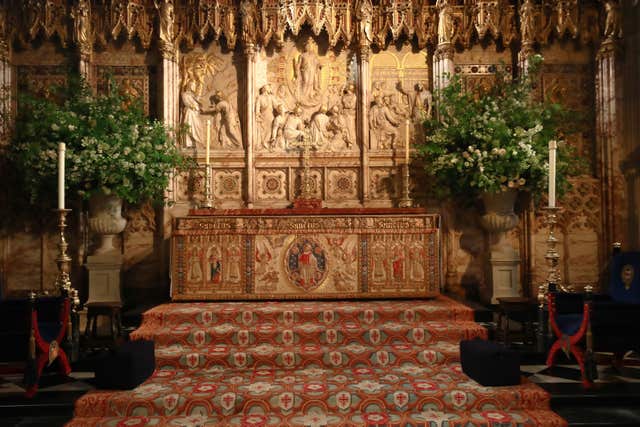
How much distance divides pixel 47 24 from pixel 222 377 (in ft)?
19.8

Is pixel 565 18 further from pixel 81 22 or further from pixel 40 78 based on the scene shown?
pixel 40 78

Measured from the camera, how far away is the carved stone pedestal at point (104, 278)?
7.17m

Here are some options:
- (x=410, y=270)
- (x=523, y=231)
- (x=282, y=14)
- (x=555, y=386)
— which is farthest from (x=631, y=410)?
(x=282, y=14)

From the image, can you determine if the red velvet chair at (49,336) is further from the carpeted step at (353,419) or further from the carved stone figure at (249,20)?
the carved stone figure at (249,20)

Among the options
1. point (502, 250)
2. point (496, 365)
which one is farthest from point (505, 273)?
point (496, 365)

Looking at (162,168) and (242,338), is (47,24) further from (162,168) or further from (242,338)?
(242,338)

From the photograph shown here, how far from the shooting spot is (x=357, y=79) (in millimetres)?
8195

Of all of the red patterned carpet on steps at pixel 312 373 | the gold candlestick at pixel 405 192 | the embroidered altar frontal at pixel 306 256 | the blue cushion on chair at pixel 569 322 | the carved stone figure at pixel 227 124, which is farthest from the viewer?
the carved stone figure at pixel 227 124

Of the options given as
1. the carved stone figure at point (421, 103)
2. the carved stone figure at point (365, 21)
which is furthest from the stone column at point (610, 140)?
the carved stone figure at point (365, 21)

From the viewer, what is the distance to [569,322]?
16.1 feet

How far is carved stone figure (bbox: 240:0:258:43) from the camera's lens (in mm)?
7902

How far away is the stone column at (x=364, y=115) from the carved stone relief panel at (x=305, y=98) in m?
0.13

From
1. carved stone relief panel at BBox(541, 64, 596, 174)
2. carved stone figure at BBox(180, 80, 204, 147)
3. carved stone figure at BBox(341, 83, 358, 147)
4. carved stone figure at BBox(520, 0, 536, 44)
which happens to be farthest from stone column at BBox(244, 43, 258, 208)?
carved stone relief panel at BBox(541, 64, 596, 174)

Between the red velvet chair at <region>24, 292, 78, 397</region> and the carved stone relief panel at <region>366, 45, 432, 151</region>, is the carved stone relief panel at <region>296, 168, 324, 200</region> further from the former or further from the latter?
the red velvet chair at <region>24, 292, 78, 397</region>
